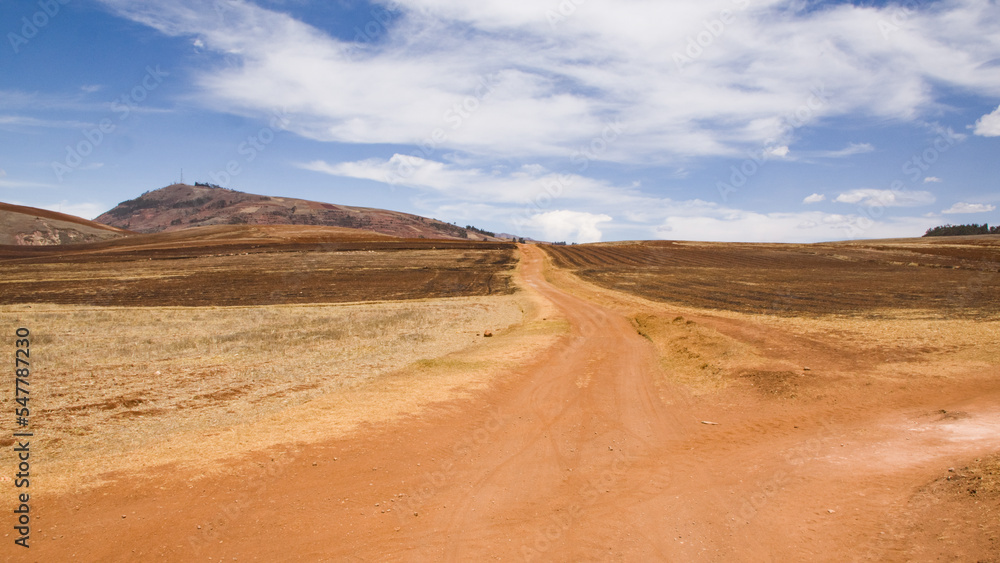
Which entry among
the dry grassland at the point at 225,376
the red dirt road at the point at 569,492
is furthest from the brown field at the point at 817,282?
the red dirt road at the point at 569,492

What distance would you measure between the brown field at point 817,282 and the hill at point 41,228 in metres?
113

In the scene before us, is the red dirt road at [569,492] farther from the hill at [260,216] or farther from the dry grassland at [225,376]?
the hill at [260,216]

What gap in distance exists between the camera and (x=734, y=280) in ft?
149

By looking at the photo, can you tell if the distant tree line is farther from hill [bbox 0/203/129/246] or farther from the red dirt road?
hill [bbox 0/203/129/246]

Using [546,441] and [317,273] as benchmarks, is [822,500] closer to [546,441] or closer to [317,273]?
[546,441]

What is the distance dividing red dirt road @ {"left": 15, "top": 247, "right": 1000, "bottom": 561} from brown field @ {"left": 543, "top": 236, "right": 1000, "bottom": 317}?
58.2 feet

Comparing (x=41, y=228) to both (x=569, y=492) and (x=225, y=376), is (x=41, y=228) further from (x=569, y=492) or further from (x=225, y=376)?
(x=569, y=492)

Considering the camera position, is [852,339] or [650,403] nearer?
[650,403]

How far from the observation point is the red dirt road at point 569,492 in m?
6.80

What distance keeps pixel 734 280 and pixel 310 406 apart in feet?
140

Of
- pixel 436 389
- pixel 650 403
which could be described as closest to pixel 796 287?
pixel 650 403

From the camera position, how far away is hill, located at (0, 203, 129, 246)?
102 m

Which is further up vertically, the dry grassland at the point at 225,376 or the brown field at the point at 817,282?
the brown field at the point at 817,282

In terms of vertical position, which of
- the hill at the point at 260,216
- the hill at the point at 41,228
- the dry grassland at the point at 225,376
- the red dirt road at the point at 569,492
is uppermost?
the hill at the point at 260,216
